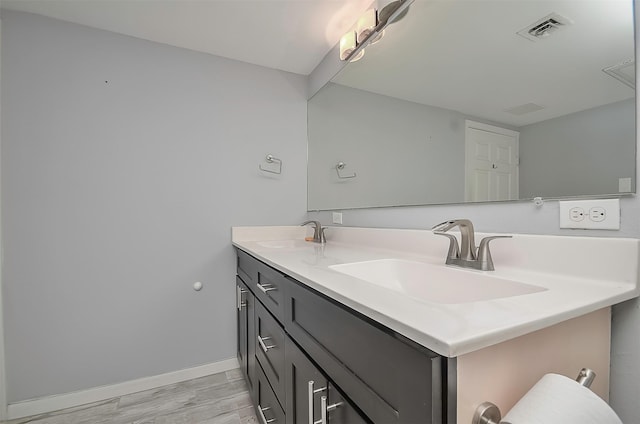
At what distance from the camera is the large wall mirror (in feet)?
2.31

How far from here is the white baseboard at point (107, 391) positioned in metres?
1.47

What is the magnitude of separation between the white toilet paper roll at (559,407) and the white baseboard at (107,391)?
192 centimetres

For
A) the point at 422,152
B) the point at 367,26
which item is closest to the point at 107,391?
the point at 422,152

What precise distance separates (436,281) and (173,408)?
5.16 feet

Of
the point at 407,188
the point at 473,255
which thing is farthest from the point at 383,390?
the point at 407,188

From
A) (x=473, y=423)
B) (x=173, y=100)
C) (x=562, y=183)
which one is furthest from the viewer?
(x=173, y=100)

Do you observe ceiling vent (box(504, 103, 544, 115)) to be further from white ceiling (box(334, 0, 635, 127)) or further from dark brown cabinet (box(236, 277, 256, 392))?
dark brown cabinet (box(236, 277, 256, 392))

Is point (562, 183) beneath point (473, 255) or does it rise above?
above

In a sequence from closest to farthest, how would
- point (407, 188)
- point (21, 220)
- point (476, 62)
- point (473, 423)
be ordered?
point (473, 423)
point (476, 62)
point (407, 188)
point (21, 220)

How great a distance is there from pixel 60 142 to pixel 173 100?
2.15ft

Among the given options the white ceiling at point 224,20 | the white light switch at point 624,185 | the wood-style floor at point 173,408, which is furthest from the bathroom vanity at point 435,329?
the white ceiling at point 224,20

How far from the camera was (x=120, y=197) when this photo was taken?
5.50ft

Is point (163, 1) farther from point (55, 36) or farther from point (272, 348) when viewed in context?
point (272, 348)

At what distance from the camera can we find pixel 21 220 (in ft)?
4.88
